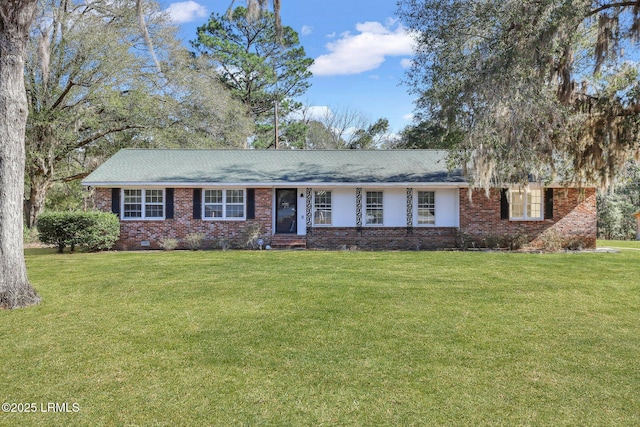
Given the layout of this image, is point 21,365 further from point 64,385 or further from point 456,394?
point 456,394

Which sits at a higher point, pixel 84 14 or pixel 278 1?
pixel 84 14

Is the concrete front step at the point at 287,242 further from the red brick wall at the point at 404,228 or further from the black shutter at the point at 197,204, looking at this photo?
the black shutter at the point at 197,204

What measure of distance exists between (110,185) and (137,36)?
1011cm

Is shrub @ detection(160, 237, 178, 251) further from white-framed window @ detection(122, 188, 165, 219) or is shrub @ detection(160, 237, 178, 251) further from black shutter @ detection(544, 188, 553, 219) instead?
black shutter @ detection(544, 188, 553, 219)

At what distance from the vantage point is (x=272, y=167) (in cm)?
1717

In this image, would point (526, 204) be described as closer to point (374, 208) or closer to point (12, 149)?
point (374, 208)

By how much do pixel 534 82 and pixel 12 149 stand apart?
38.5 feet

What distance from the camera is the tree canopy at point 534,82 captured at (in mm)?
10625

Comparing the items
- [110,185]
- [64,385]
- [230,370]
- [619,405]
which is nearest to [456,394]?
[619,405]

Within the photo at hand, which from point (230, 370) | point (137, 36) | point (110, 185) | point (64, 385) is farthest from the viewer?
point (137, 36)

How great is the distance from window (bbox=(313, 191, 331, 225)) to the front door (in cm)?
78

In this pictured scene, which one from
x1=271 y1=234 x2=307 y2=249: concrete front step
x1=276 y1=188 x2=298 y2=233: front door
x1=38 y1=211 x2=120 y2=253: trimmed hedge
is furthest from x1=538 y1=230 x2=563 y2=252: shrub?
x1=38 y1=211 x2=120 y2=253: trimmed hedge

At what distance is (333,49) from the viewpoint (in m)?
33.9

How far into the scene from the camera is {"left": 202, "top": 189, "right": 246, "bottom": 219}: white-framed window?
1572 cm
